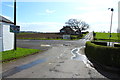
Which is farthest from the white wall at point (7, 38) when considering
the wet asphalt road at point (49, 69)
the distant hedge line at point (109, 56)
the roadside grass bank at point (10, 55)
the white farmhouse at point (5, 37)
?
the distant hedge line at point (109, 56)

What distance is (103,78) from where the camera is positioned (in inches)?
262

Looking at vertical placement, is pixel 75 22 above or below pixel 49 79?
above

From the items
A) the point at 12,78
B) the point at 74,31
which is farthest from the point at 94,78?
the point at 74,31

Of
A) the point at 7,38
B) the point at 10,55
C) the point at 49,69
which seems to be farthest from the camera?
the point at 7,38

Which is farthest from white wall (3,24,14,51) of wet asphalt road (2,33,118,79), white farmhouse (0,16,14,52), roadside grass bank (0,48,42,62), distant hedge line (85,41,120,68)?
distant hedge line (85,41,120,68)

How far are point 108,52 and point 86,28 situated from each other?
86428 mm

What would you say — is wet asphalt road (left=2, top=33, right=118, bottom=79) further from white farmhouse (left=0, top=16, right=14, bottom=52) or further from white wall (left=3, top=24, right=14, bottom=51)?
white wall (left=3, top=24, right=14, bottom=51)

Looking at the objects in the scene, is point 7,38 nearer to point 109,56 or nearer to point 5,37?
point 5,37

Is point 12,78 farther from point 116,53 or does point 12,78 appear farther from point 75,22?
point 75,22

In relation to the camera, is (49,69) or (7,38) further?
(7,38)

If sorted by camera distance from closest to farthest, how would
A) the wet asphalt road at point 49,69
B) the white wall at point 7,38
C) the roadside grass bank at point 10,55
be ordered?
the wet asphalt road at point 49,69, the roadside grass bank at point 10,55, the white wall at point 7,38

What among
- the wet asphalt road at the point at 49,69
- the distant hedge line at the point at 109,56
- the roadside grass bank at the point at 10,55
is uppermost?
the distant hedge line at the point at 109,56

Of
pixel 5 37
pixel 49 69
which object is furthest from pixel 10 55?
pixel 49 69

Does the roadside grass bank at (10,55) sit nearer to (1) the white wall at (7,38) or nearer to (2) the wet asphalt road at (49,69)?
(2) the wet asphalt road at (49,69)
